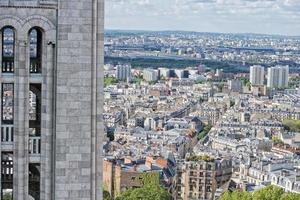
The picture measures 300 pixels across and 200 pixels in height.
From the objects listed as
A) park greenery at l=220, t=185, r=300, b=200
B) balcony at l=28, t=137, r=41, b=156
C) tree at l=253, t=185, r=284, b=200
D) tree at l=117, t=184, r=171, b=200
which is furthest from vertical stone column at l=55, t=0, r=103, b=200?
tree at l=117, t=184, r=171, b=200

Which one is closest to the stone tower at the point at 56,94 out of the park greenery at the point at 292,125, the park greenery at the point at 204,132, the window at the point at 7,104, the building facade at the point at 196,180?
the window at the point at 7,104

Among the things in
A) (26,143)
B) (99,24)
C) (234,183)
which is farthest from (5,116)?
(234,183)

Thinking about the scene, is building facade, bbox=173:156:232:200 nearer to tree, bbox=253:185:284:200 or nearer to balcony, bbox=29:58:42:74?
tree, bbox=253:185:284:200

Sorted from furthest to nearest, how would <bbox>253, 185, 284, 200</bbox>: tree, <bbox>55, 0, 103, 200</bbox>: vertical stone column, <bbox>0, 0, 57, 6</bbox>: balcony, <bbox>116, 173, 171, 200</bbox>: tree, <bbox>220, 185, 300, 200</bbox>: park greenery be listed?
<bbox>116, 173, 171, 200</bbox>: tree
<bbox>253, 185, 284, 200</bbox>: tree
<bbox>220, 185, 300, 200</bbox>: park greenery
<bbox>55, 0, 103, 200</bbox>: vertical stone column
<bbox>0, 0, 57, 6</bbox>: balcony

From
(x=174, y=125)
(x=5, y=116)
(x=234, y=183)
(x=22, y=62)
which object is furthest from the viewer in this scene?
(x=174, y=125)

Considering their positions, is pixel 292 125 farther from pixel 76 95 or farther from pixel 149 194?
pixel 76 95

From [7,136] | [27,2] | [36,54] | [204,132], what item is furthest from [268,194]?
[204,132]

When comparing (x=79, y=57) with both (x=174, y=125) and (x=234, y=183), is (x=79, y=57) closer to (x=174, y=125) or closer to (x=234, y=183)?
(x=234, y=183)

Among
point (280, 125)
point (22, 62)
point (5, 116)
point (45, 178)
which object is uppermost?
point (22, 62)
